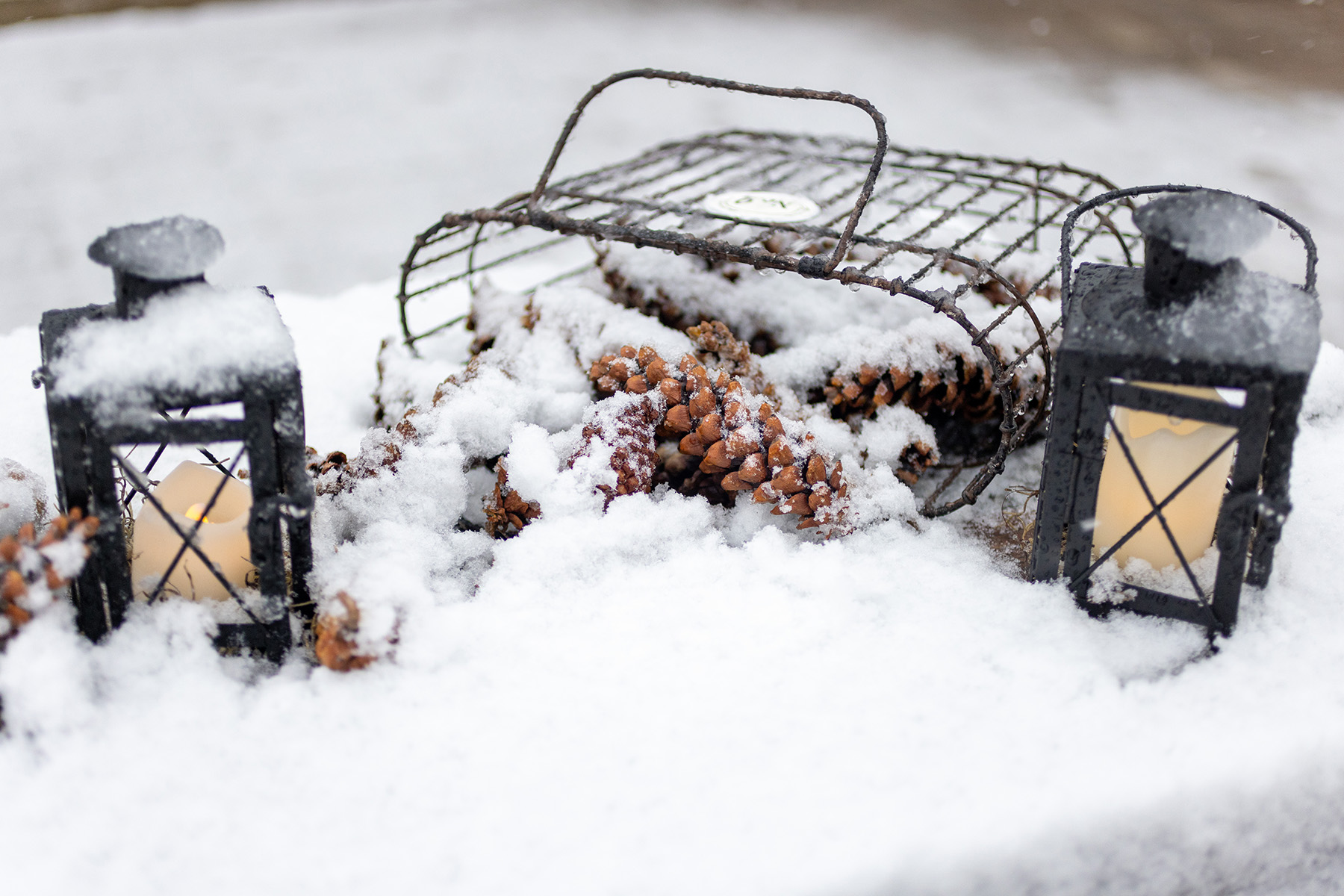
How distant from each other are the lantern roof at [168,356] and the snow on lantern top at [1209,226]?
588 millimetres

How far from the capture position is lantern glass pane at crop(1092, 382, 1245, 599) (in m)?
0.75

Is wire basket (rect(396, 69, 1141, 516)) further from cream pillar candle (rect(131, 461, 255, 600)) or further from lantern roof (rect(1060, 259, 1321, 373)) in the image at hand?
cream pillar candle (rect(131, 461, 255, 600))

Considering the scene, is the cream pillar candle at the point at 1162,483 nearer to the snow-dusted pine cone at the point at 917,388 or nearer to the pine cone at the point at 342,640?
the snow-dusted pine cone at the point at 917,388

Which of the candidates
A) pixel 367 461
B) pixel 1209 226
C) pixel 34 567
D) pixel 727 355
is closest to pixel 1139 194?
pixel 1209 226

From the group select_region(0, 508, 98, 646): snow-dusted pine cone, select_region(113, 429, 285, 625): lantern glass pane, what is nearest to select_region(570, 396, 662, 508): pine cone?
select_region(113, 429, 285, 625): lantern glass pane

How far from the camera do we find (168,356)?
2.25 ft

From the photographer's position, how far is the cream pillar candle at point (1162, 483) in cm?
75

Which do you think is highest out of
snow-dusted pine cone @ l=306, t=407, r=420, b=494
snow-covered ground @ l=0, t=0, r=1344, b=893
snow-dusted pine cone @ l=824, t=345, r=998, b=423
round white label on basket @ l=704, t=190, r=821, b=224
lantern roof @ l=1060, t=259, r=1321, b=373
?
lantern roof @ l=1060, t=259, r=1321, b=373

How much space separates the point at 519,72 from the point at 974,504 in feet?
6.52

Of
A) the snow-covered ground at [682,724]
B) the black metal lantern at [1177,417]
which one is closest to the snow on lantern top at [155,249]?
the snow-covered ground at [682,724]

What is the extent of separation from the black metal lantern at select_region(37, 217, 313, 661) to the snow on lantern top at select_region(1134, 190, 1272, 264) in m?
0.59

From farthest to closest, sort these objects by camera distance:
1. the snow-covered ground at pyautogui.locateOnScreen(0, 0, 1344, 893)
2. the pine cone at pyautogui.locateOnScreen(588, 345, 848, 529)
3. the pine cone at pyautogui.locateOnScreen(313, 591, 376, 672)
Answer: the pine cone at pyautogui.locateOnScreen(588, 345, 848, 529) → the pine cone at pyautogui.locateOnScreen(313, 591, 376, 672) → the snow-covered ground at pyautogui.locateOnScreen(0, 0, 1344, 893)

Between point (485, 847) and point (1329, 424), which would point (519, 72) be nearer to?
point (1329, 424)

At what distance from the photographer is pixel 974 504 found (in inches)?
39.4
